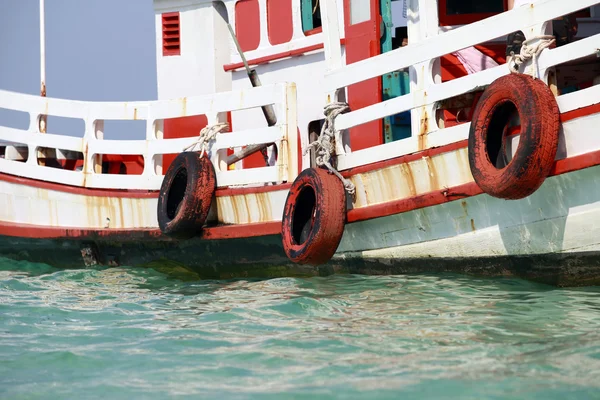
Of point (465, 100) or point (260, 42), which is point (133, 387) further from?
point (260, 42)

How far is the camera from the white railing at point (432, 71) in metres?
6.32

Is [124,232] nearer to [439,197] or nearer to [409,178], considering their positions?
[409,178]

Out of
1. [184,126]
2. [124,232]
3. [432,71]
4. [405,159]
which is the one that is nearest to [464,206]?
[405,159]

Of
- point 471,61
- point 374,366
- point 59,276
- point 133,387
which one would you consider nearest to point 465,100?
point 471,61

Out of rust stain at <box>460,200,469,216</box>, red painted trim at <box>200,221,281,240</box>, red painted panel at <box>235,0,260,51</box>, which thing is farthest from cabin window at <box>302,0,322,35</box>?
rust stain at <box>460,200,469,216</box>

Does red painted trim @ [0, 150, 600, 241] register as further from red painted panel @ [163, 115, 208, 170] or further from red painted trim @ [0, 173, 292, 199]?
red painted panel @ [163, 115, 208, 170]

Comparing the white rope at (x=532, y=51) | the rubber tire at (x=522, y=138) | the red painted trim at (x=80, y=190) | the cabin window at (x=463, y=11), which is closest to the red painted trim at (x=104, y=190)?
the red painted trim at (x=80, y=190)

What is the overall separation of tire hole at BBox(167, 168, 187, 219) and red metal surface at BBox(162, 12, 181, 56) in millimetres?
2257

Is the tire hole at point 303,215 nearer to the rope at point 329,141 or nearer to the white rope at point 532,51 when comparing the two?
the rope at point 329,141

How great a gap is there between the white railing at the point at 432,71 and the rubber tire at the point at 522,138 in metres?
0.22

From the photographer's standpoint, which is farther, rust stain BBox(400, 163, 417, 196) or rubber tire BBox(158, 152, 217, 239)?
rubber tire BBox(158, 152, 217, 239)

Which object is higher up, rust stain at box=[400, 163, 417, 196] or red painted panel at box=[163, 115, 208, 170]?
red painted panel at box=[163, 115, 208, 170]

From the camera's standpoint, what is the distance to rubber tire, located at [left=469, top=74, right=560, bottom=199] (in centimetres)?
618

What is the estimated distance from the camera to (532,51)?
21.1 feet
